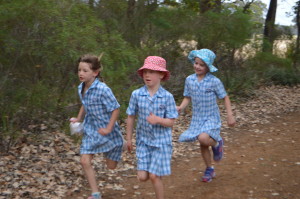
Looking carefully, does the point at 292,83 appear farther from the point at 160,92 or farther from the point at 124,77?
the point at 160,92

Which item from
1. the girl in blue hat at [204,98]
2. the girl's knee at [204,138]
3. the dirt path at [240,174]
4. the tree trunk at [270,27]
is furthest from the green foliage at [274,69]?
the girl's knee at [204,138]

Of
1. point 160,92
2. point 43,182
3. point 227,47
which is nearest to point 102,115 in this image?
point 160,92

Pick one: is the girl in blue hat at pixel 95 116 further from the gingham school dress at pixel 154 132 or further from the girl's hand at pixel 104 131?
the gingham school dress at pixel 154 132

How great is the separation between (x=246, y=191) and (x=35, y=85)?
291cm

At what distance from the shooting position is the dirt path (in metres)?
5.30

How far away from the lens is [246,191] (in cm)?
536

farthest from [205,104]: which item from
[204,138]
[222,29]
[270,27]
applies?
[270,27]

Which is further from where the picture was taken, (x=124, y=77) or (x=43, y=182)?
(x=124, y=77)

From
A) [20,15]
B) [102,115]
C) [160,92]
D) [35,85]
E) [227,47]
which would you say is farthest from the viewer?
[227,47]

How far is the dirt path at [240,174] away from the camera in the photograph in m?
5.30

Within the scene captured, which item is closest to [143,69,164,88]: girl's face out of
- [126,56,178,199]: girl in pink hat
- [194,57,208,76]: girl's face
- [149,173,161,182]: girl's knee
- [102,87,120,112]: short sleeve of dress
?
[126,56,178,199]: girl in pink hat

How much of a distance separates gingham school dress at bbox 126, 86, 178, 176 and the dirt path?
3.31ft

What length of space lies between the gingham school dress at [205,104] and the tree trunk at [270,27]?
7.99 meters

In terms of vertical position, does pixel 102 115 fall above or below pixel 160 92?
below
